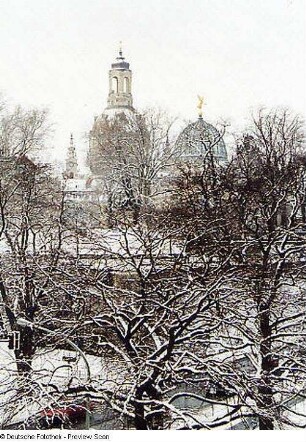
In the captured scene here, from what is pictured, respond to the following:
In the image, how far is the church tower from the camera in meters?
2.01

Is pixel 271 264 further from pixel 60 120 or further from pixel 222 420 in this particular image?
pixel 60 120

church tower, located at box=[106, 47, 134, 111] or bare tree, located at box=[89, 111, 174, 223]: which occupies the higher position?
church tower, located at box=[106, 47, 134, 111]

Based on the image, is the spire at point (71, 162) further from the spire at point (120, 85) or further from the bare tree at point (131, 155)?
the spire at point (120, 85)

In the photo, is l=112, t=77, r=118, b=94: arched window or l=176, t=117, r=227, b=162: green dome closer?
l=112, t=77, r=118, b=94: arched window

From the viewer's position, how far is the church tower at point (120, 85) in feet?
6.60

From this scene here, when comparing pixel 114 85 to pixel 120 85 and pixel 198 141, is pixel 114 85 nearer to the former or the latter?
pixel 120 85

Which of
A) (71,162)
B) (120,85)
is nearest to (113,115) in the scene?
(120,85)

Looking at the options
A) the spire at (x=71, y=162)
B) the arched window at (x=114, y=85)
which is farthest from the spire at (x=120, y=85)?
the spire at (x=71, y=162)

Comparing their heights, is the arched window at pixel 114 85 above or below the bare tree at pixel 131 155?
above

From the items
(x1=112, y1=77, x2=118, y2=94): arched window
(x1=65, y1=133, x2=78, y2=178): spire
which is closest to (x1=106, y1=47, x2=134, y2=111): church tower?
(x1=112, y1=77, x2=118, y2=94): arched window

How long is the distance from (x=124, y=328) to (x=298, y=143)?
933mm

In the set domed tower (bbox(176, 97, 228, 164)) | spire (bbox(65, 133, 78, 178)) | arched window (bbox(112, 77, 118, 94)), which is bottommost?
spire (bbox(65, 133, 78, 178))

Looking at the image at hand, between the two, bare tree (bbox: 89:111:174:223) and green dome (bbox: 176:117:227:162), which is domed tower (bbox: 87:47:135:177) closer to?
bare tree (bbox: 89:111:174:223)

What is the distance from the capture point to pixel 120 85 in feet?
6.68
